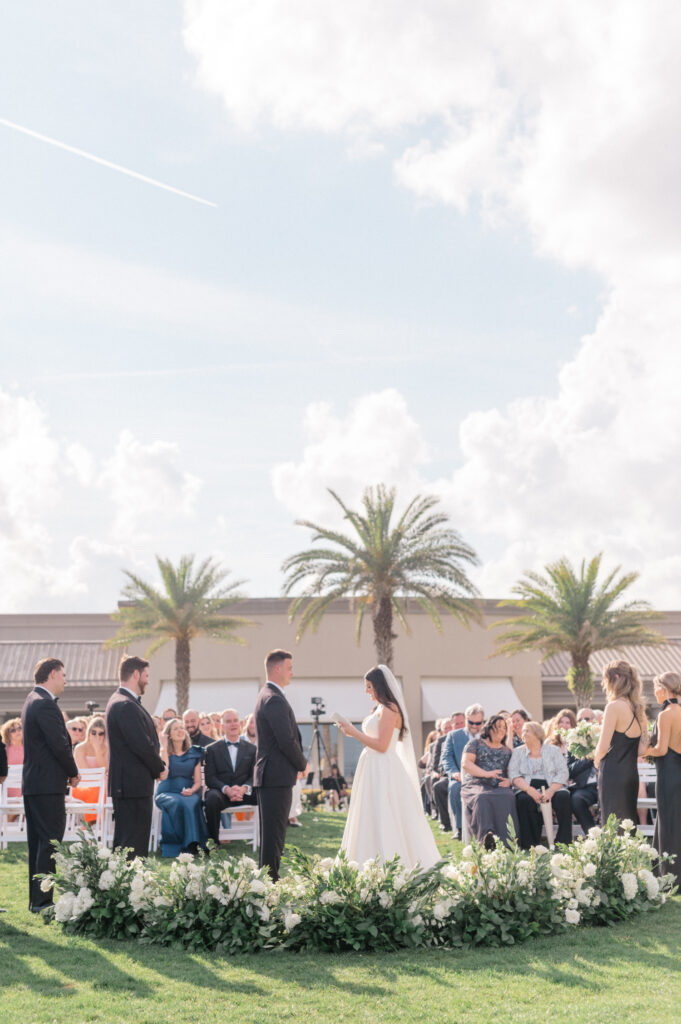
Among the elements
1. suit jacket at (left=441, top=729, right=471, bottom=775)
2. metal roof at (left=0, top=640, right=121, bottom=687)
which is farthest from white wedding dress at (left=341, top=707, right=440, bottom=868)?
metal roof at (left=0, top=640, right=121, bottom=687)

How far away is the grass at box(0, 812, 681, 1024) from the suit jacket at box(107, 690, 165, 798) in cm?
129

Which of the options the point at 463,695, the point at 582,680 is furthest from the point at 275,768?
the point at 463,695

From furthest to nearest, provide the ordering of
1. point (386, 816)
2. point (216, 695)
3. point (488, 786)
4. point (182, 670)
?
point (216, 695) < point (182, 670) < point (488, 786) < point (386, 816)

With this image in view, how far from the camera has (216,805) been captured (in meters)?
13.1

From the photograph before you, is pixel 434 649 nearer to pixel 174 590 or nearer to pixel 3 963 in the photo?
pixel 174 590

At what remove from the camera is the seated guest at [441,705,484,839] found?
1360 cm

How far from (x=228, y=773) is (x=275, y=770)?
16.4 feet

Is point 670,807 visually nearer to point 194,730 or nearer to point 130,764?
point 130,764

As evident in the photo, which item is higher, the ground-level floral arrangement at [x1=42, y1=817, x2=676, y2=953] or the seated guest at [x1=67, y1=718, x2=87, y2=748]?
the seated guest at [x1=67, y1=718, x2=87, y2=748]

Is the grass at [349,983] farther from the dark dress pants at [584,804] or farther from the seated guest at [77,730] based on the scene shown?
the seated guest at [77,730]

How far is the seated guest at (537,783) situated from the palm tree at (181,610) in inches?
928

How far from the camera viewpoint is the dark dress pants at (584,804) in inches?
463

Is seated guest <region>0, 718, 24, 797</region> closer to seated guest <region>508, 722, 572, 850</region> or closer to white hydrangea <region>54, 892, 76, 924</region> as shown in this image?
seated guest <region>508, 722, 572, 850</region>

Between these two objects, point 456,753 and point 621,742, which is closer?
point 621,742
